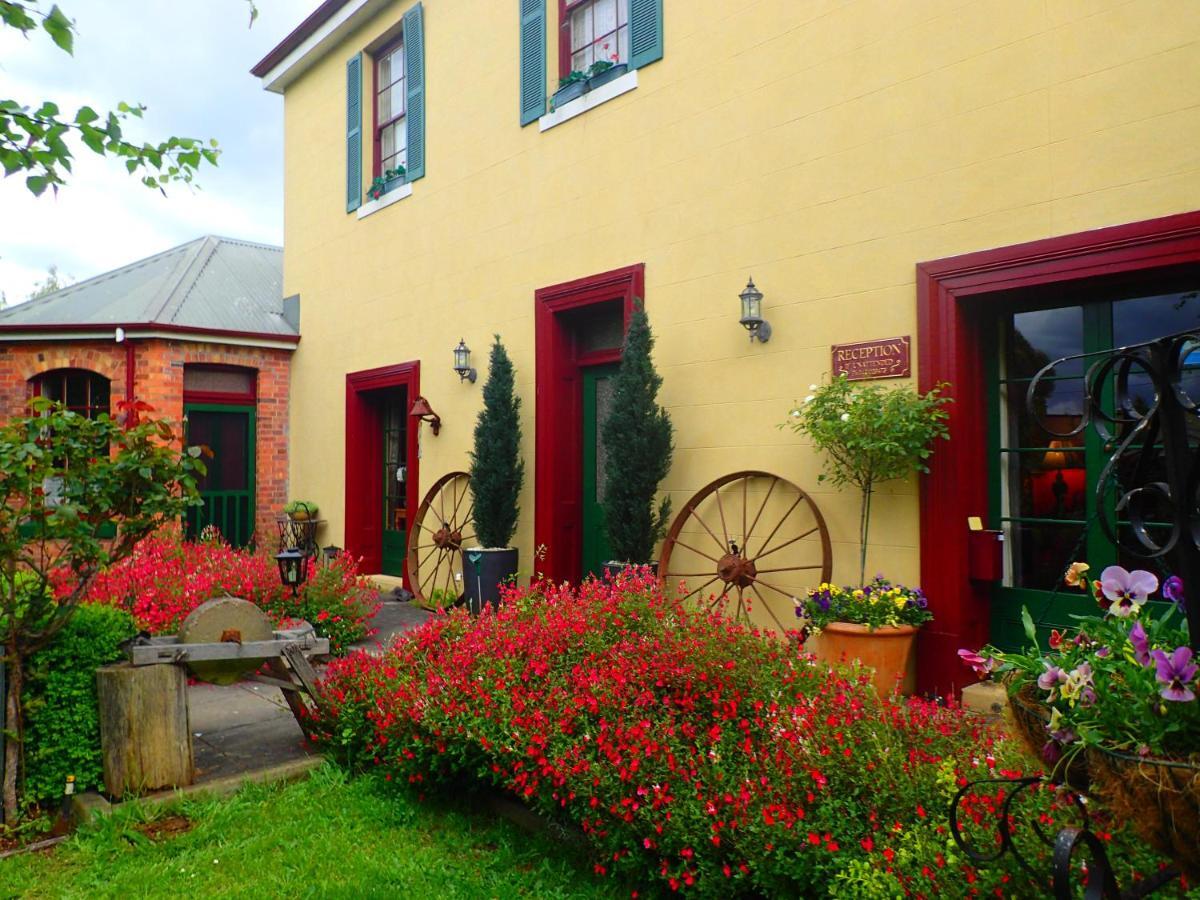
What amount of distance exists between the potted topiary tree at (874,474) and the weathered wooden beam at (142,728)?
10.6 feet

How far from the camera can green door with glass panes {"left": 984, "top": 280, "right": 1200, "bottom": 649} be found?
14.6 feet

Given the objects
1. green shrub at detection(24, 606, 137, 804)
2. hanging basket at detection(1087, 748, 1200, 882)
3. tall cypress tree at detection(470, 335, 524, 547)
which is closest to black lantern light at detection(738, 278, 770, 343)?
tall cypress tree at detection(470, 335, 524, 547)

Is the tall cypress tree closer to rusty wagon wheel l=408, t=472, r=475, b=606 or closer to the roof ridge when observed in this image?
rusty wagon wheel l=408, t=472, r=475, b=606

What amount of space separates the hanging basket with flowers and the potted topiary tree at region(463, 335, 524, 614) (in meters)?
6.03

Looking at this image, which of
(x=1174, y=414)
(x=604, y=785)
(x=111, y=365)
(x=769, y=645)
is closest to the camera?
(x=1174, y=414)

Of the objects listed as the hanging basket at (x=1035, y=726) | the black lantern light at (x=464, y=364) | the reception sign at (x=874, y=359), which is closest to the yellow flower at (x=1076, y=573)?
the hanging basket at (x=1035, y=726)

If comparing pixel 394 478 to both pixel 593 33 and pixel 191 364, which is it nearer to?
pixel 191 364

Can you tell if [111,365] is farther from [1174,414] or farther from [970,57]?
[1174,414]

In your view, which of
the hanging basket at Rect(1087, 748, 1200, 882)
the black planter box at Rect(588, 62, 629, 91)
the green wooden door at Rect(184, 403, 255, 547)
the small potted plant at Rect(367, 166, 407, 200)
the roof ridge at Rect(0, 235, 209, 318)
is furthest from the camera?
the roof ridge at Rect(0, 235, 209, 318)

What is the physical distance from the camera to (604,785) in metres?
2.97

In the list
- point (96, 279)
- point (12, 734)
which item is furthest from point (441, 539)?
point (96, 279)

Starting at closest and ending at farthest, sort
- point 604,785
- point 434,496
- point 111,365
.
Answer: point 604,785
point 434,496
point 111,365

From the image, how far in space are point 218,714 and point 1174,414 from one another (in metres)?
5.15

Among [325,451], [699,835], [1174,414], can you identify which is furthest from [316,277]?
[1174,414]
